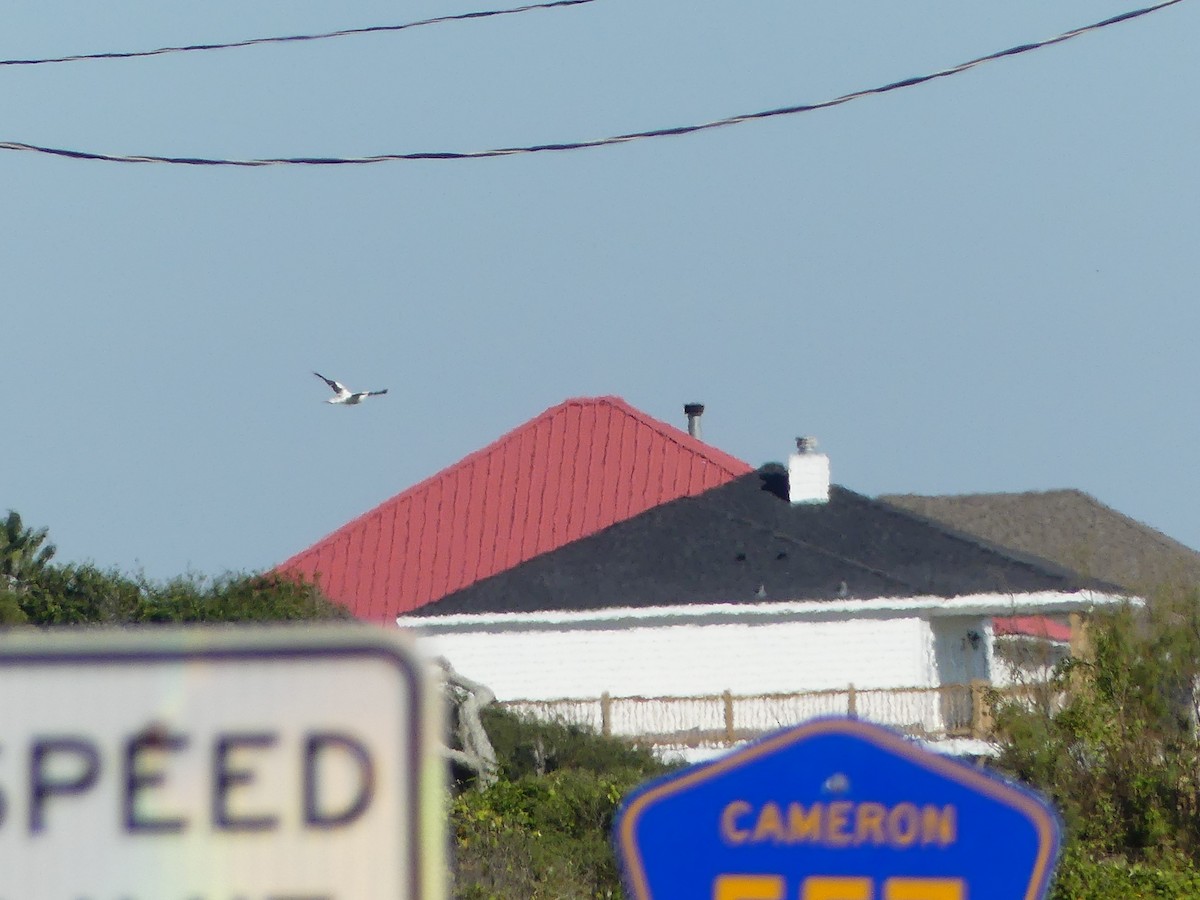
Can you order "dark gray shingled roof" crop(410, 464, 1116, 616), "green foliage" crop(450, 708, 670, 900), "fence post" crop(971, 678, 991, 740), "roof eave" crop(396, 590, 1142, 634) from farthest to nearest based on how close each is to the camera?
"dark gray shingled roof" crop(410, 464, 1116, 616) < "roof eave" crop(396, 590, 1142, 634) < "fence post" crop(971, 678, 991, 740) < "green foliage" crop(450, 708, 670, 900)

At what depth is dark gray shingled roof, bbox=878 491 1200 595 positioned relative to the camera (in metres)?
49.1

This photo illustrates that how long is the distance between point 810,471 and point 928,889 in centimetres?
3119

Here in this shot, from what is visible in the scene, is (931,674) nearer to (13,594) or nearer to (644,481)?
(644,481)

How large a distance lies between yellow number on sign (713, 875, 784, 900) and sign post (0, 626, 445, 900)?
131cm

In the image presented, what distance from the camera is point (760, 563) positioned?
3117 cm

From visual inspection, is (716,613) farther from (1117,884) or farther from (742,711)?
(1117,884)

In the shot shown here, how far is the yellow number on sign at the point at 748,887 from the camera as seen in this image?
91.3 inches

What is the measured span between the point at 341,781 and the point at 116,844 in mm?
138

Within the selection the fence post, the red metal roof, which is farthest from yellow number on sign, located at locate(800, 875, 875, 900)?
the red metal roof

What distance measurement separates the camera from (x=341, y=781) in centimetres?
111

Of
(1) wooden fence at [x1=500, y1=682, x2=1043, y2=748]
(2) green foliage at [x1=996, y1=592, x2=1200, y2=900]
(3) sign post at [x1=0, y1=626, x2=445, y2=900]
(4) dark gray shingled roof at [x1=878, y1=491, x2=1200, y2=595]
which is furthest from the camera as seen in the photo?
(4) dark gray shingled roof at [x1=878, y1=491, x2=1200, y2=595]

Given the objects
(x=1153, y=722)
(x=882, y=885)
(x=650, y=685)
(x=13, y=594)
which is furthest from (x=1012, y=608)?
(x=882, y=885)

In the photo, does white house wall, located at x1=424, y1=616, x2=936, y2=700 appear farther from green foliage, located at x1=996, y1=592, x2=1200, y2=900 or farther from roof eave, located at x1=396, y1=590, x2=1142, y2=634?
green foliage, located at x1=996, y1=592, x2=1200, y2=900

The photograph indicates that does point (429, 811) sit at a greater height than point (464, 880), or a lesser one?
greater
